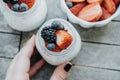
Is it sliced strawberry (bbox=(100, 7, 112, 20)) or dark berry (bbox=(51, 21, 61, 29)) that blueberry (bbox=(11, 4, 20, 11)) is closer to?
dark berry (bbox=(51, 21, 61, 29))

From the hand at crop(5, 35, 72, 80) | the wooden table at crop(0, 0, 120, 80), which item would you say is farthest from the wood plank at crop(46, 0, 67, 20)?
the hand at crop(5, 35, 72, 80)

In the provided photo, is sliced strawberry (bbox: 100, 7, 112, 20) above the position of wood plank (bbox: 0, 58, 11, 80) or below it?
above

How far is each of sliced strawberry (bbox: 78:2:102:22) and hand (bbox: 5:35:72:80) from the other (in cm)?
13

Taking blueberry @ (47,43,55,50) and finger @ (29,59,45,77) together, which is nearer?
blueberry @ (47,43,55,50)

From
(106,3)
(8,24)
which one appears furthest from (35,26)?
(106,3)

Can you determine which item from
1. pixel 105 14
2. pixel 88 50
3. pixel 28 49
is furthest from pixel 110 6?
pixel 28 49

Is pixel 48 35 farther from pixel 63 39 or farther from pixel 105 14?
pixel 105 14

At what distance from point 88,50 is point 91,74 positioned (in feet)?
0.23

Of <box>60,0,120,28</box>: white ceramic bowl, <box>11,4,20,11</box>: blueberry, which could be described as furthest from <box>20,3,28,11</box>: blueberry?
<box>60,0,120,28</box>: white ceramic bowl

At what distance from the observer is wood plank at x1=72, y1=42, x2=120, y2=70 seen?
3.20 ft

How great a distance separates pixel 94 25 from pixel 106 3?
2.7 inches

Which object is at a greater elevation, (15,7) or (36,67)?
(15,7)

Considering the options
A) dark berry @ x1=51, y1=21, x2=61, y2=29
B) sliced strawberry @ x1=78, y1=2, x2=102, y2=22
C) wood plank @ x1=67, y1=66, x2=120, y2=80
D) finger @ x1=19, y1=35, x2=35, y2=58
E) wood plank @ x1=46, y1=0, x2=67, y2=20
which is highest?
dark berry @ x1=51, y1=21, x2=61, y2=29

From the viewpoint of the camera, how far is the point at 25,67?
915mm
